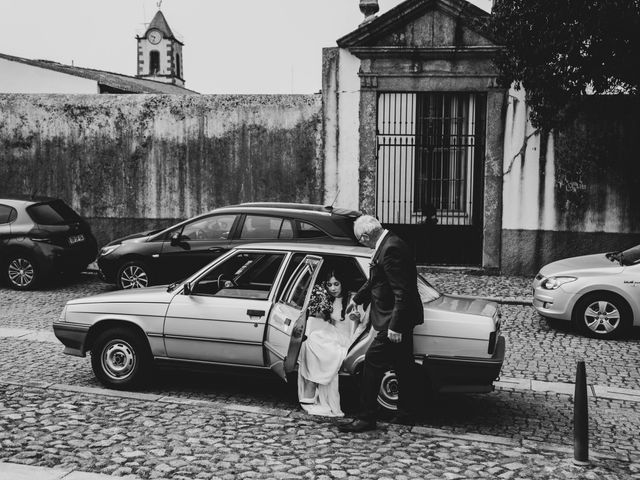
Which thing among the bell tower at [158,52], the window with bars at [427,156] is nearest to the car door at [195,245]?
the window with bars at [427,156]

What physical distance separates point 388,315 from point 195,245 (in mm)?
6390

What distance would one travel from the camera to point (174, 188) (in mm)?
16594

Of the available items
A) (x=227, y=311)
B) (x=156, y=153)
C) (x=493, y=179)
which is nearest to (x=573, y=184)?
(x=493, y=179)

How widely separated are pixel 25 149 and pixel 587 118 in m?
11.5

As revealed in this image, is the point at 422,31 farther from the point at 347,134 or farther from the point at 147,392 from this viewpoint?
the point at 147,392

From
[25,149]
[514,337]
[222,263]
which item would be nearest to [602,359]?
[514,337]

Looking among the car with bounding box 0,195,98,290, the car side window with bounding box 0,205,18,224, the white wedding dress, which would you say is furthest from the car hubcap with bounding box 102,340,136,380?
the car side window with bounding box 0,205,18,224

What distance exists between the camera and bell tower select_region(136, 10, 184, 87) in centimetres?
8188

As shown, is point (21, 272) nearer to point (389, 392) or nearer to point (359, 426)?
point (389, 392)

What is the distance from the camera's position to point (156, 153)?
16641 millimetres

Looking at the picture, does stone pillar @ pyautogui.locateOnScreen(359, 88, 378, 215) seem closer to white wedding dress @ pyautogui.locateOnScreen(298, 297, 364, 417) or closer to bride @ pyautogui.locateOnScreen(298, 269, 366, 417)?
bride @ pyautogui.locateOnScreen(298, 269, 366, 417)

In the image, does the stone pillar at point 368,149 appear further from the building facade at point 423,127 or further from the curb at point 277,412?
the curb at point 277,412

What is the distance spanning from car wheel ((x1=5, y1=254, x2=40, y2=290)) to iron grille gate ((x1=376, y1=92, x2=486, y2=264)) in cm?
661

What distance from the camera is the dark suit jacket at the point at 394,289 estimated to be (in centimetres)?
615
